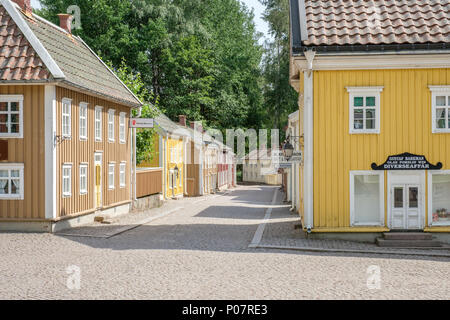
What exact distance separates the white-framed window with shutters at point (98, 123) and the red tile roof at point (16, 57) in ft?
14.2

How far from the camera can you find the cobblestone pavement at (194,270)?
981cm

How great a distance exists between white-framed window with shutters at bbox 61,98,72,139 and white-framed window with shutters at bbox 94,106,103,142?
105 inches

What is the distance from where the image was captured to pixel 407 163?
16.6 metres

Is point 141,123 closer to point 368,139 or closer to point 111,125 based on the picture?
point 111,125

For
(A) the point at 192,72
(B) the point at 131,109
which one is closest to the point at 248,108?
(A) the point at 192,72

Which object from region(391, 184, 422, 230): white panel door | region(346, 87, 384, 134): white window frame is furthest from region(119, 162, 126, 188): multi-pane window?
region(391, 184, 422, 230): white panel door

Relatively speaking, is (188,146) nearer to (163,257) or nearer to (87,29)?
(87,29)

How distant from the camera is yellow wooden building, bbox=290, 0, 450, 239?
54.7 feet

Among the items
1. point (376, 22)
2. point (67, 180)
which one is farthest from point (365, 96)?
point (67, 180)

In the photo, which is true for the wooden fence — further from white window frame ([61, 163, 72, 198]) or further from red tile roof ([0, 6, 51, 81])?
red tile roof ([0, 6, 51, 81])

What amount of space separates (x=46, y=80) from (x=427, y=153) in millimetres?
11836

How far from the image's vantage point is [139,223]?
22453 millimetres

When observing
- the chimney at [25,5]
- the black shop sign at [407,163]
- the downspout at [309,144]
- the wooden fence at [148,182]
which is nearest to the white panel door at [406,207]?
the black shop sign at [407,163]

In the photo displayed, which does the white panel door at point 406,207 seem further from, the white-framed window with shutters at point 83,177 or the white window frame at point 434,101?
the white-framed window with shutters at point 83,177
